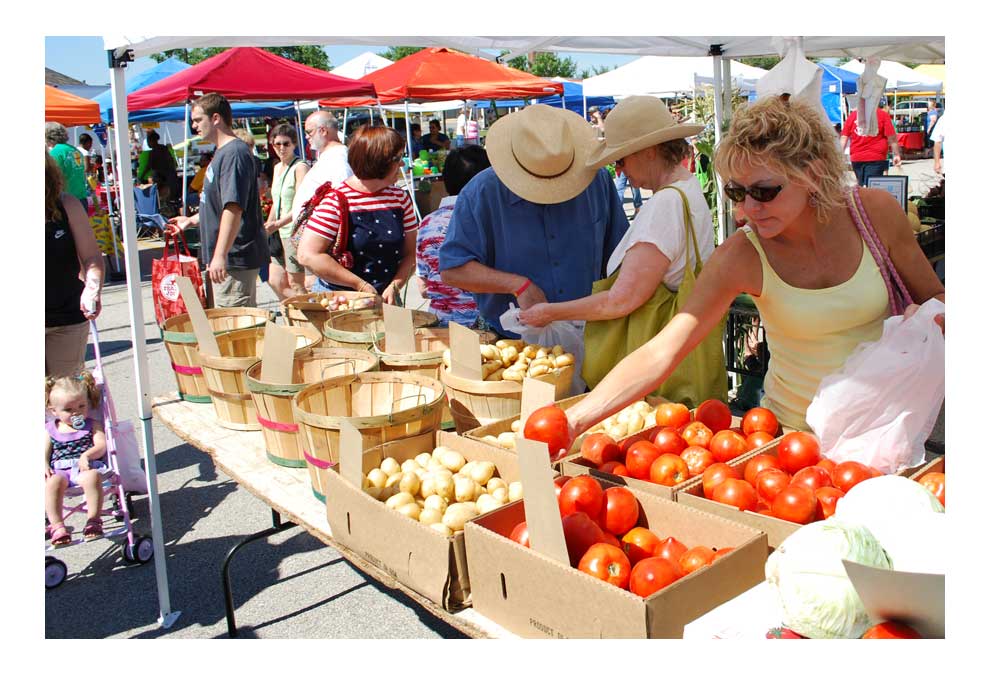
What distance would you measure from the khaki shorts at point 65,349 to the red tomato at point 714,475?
3.63 metres

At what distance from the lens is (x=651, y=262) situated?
288 cm

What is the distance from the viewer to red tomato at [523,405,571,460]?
2143 mm

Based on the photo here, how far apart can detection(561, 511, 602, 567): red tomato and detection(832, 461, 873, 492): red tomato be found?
57 centimetres

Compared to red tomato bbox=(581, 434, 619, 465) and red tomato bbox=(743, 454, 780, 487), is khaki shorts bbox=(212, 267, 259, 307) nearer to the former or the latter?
red tomato bbox=(581, 434, 619, 465)

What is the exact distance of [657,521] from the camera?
1.97m

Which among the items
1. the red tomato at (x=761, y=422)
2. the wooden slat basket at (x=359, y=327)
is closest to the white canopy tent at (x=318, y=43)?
the wooden slat basket at (x=359, y=327)

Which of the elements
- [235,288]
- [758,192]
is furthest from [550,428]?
[235,288]

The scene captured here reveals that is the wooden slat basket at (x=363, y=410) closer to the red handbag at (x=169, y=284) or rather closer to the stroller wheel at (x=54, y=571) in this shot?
the red handbag at (x=169, y=284)

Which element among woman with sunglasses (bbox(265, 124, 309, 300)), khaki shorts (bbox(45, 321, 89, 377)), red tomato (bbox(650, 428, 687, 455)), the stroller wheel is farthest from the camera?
woman with sunglasses (bbox(265, 124, 309, 300))

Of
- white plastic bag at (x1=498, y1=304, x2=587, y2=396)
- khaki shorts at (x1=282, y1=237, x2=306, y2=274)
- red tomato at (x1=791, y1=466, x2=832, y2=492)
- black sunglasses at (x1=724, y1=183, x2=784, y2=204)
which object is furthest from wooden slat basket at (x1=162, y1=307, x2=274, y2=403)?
khaki shorts at (x1=282, y1=237, x2=306, y2=274)

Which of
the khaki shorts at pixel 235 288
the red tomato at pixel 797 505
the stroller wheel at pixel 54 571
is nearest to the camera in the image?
the red tomato at pixel 797 505

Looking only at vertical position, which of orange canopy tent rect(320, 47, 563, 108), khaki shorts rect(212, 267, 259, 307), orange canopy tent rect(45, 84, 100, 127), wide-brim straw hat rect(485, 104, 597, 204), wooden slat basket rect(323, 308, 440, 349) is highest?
orange canopy tent rect(320, 47, 563, 108)

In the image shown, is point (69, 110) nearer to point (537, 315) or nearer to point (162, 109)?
point (537, 315)

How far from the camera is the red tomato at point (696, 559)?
5.56 ft
